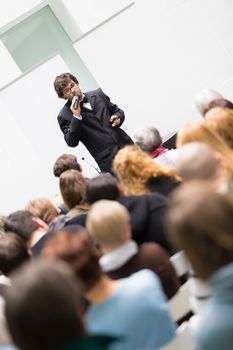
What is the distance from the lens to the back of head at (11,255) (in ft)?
7.22

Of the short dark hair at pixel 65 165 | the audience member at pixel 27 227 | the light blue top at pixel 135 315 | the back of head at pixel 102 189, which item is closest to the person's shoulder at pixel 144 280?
the light blue top at pixel 135 315

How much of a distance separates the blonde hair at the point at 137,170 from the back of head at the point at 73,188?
34 centimetres

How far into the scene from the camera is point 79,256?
155 centimetres

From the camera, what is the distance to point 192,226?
1.21 m

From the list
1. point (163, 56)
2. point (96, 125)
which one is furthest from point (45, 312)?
point (163, 56)

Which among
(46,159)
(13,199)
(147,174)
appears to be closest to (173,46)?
(46,159)

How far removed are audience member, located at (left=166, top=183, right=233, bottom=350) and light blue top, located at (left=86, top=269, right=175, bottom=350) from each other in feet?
1.12

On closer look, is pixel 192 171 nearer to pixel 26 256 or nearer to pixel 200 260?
pixel 200 260

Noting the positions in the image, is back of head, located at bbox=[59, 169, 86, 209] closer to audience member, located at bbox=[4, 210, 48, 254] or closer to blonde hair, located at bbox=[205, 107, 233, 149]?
audience member, located at bbox=[4, 210, 48, 254]

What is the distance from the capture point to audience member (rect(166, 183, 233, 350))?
1194 millimetres

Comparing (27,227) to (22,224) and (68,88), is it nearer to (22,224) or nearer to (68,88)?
(22,224)

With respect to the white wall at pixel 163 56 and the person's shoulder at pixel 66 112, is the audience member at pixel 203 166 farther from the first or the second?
the white wall at pixel 163 56

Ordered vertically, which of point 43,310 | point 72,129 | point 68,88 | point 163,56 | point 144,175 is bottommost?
point 144,175

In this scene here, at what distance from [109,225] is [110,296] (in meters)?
0.29
